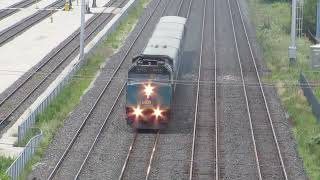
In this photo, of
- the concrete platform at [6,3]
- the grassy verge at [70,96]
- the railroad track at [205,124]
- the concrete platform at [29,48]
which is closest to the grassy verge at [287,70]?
the railroad track at [205,124]

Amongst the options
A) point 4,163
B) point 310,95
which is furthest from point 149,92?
point 310,95

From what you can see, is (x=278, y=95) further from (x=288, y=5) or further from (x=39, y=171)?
(x=288, y=5)

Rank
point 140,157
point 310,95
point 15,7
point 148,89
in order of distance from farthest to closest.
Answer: point 15,7 < point 310,95 < point 148,89 < point 140,157

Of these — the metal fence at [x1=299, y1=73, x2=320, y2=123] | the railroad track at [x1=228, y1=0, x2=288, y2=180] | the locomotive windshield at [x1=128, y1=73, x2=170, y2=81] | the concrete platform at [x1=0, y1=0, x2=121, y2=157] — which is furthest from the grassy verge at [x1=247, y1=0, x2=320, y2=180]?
the concrete platform at [x1=0, y1=0, x2=121, y2=157]

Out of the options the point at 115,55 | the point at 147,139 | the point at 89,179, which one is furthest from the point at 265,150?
the point at 115,55

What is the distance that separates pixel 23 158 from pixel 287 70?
20.8m

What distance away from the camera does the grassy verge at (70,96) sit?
30.1 meters

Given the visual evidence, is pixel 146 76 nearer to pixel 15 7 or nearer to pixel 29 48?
pixel 29 48

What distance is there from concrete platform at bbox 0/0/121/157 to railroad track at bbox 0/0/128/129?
0.71 metres

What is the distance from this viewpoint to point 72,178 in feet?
84.0

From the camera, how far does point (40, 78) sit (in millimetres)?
41875

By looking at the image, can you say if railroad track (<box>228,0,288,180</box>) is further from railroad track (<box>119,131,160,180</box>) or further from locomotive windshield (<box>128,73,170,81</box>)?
locomotive windshield (<box>128,73,170,81</box>)

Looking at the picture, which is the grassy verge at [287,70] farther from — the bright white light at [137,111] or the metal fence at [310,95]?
the bright white light at [137,111]

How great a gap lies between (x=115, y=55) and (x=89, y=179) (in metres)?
23.2
